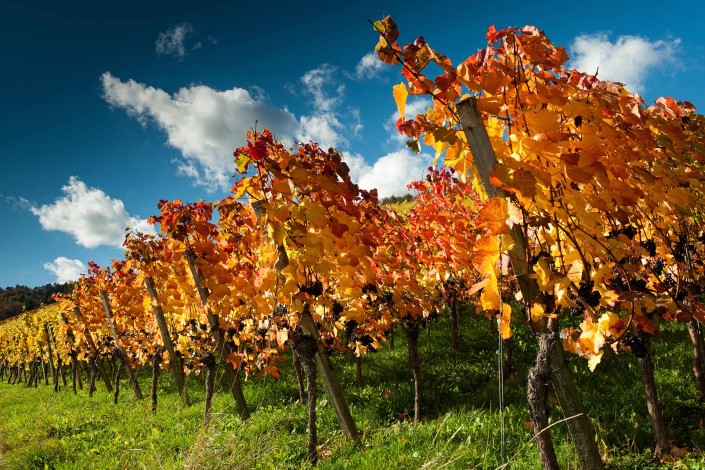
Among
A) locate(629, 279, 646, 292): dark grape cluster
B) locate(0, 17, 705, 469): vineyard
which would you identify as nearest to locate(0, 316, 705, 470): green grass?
locate(0, 17, 705, 469): vineyard

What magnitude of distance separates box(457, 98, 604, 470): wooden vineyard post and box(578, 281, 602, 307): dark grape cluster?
0.23 metres

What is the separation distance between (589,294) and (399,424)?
13.8 feet

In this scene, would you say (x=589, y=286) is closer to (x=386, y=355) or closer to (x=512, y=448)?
(x=512, y=448)

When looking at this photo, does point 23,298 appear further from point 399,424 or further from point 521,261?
point 521,261

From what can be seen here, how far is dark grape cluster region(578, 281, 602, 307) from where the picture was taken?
1.90m

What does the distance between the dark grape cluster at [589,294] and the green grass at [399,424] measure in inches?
30.2

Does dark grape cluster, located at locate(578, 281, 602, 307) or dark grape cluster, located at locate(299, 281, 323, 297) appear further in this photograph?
dark grape cluster, located at locate(299, 281, 323, 297)

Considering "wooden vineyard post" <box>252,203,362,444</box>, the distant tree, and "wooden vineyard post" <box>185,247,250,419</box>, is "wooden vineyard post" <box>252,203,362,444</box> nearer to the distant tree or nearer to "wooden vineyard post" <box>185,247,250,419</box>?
"wooden vineyard post" <box>185,247,250,419</box>

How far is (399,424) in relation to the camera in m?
5.41

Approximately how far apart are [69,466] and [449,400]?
5.82 m

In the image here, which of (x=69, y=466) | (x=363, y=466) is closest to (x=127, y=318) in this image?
(x=69, y=466)

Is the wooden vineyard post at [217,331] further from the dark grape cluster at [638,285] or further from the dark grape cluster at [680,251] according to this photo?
the dark grape cluster at [680,251]

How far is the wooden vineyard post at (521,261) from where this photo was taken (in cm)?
171

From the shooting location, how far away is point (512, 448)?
14.3ft
